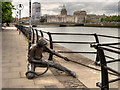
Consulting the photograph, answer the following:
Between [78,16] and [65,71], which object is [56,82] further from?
[78,16]

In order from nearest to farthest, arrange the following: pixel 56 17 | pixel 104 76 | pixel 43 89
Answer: pixel 104 76 < pixel 43 89 < pixel 56 17

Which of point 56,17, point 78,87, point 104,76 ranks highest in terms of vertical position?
point 56,17

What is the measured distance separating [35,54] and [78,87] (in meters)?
1.44

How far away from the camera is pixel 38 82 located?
4289 millimetres

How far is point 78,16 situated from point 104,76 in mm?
197042

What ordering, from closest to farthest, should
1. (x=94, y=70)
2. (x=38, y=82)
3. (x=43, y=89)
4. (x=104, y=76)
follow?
(x=104, y=76), (x=43, y=89), (x=38, y=82), (x=94, y=70)

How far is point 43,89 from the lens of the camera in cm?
384

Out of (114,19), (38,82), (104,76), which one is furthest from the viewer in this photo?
(114,19)

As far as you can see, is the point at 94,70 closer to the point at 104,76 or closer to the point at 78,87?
the point at 78,87

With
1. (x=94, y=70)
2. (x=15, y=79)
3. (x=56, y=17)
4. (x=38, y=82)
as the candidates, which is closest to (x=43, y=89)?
(x=38, y=82)

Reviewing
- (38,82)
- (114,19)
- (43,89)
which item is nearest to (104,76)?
(43,89)

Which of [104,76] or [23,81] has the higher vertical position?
[104,76]

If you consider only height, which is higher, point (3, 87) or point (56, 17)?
point (56, 17)

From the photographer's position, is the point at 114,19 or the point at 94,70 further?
the point at 114,19
